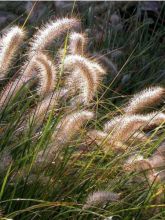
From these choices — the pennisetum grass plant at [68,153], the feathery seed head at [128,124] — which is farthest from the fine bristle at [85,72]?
the feathery seed head at [128,124]

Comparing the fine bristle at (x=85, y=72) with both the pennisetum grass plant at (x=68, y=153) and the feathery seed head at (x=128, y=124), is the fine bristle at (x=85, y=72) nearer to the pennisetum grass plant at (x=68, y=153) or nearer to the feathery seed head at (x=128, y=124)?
the pennisetum grass plant at (x=68, y=153)

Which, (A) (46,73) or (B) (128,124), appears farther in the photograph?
(A) (46,73)

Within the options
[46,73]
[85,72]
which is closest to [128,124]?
[85,72]

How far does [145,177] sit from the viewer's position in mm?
2932

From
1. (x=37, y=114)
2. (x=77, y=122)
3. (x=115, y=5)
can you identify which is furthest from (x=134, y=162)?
(x=115, y=5)

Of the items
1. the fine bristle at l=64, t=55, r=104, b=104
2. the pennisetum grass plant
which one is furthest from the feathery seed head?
the fine bristle at l=64, t=55, r=104, b=104

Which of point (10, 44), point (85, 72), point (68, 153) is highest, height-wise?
point (10, 44)

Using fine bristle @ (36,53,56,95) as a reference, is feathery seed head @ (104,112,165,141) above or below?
below

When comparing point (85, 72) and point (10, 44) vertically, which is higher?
point (10, 44)

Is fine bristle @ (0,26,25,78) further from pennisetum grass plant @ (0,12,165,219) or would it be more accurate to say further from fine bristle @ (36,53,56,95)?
fine bristle @ (36,53,56,95)

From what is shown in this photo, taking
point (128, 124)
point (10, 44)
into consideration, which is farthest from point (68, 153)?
point (10, 44)

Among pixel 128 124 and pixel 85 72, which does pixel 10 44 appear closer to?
pixel 85 72

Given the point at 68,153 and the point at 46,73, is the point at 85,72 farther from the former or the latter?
the point at 68,153

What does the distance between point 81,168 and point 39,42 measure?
0.65m
